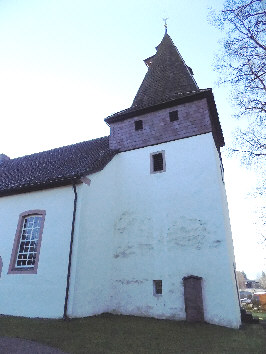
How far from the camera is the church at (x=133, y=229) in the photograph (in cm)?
973

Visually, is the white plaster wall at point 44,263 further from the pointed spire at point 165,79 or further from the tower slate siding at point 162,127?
the pointed spire at point 165,79

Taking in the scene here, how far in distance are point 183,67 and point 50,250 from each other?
12.7 metres

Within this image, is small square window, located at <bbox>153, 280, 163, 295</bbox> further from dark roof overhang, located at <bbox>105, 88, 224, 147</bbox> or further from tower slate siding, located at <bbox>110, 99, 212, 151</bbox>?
dark roof overhang, located at <bbox>105, 88, 224, 147</bbox>

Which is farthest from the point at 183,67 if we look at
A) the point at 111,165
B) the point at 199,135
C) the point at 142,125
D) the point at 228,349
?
the point at 228,349

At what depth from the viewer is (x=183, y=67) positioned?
53.3ft

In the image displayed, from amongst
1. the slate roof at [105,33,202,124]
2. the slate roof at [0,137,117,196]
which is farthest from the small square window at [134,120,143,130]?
the slate roof at [0,137,117,196]

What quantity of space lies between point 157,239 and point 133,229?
4.07ft

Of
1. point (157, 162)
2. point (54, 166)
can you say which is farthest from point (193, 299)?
point (54, 166)

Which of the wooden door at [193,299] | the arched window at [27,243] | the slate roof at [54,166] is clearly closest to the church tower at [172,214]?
the wooden door at [193,299]

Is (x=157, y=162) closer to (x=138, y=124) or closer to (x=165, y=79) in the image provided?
(x=138, y=124)

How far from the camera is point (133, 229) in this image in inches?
476

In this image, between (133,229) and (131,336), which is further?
(133,229)

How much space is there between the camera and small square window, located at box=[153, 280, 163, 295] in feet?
35.0

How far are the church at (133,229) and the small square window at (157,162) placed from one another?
52mm
